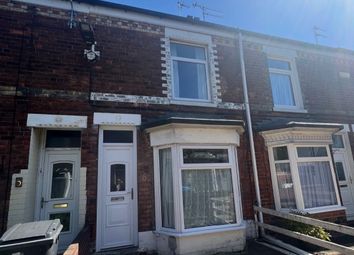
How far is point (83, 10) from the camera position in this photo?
6164mm

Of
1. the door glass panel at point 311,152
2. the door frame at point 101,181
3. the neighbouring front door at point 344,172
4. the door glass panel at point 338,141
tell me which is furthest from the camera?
the door glass panel at point 338,141

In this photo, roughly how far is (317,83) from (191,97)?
4712 millimetres

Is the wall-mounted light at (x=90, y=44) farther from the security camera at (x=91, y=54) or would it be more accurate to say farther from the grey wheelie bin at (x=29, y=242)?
the grey wheelie bin at (x=29, y=242)

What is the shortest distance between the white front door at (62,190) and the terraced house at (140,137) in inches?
0.8

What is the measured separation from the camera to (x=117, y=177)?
571cm

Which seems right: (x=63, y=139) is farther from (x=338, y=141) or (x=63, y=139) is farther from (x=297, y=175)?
(x=338, y=141)

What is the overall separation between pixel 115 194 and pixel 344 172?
7.31 m

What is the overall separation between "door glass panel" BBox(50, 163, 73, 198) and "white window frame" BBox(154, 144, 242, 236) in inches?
77.2

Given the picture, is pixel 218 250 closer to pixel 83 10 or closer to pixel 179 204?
pixel 179 204

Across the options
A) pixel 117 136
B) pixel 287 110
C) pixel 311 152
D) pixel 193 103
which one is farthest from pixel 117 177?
pixel 287 110

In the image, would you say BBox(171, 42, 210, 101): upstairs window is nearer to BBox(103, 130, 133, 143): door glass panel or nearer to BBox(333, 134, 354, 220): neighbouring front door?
BBox(103, 130, 133, 143): door glass panel

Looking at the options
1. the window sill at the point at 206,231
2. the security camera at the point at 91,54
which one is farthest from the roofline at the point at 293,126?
the security camera at the point at 91,54

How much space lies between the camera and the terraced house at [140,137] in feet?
17.3

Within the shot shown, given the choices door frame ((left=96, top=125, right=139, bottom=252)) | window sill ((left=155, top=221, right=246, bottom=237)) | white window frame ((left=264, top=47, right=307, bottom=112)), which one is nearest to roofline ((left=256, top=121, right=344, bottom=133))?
white window frame ((left=264, top=47, right=307, bottom=112))
